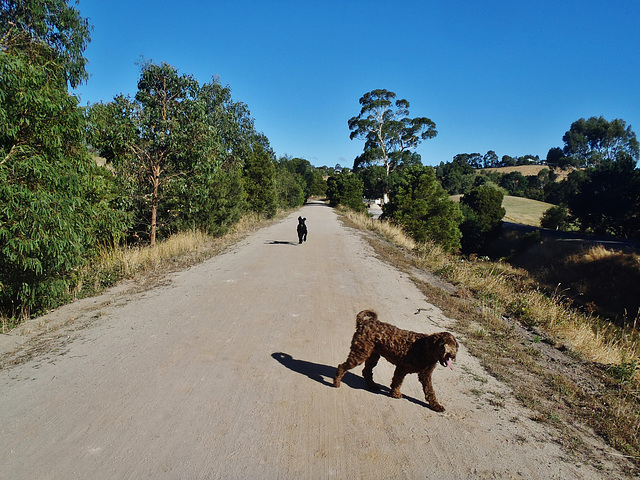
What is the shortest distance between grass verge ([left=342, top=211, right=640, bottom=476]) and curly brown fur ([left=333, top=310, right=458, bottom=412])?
1.20 m

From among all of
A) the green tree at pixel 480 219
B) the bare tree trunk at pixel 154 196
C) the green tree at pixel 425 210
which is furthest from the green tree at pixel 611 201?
the bare tree trunk at pixel 154 196

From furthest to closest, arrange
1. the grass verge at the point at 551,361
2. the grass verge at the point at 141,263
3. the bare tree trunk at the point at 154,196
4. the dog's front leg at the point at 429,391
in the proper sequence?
1. the bare tree trunk at the point at 154,196
2. the grass verge at the point at 141,263
3. the dog's front leg at the point at 429,391
4. the grass verge at the point at 551,361

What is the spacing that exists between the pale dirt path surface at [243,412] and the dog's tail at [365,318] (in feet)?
2.53

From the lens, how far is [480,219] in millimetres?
41594

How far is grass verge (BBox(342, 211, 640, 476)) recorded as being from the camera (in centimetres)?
348

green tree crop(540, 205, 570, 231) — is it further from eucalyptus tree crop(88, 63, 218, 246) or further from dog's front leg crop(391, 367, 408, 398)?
dog's front leg crop(391, 367, 408, 398)

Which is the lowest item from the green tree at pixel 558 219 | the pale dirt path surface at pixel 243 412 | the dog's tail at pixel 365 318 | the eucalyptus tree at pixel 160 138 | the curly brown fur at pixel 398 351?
the pale dirt path surface at pixel 243 412

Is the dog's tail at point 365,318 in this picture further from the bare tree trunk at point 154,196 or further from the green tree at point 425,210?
the green tree at point 425,210

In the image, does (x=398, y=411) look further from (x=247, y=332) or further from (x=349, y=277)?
(x=349, y=277)

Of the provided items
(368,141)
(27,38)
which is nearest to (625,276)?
(27,38)

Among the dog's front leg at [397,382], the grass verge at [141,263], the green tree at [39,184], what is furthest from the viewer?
the grass verge at [141,263]

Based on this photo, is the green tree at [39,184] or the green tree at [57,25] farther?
the green tree at [57,25]

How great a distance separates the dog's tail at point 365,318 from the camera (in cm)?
390

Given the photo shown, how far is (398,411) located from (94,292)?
6.74m
